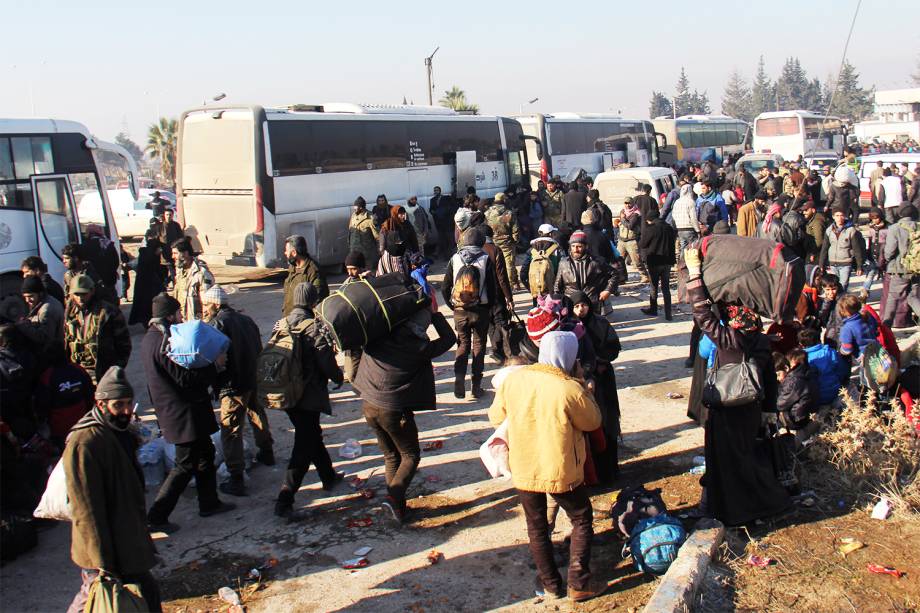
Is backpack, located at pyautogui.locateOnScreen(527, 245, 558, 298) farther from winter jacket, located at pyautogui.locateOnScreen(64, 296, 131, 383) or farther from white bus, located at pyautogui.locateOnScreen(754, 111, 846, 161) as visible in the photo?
white bus, located at pyautogui.locateOnScreen(754, 111, 846, 161)

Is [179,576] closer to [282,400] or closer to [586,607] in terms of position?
[282,400]

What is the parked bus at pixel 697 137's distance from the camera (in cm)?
3622

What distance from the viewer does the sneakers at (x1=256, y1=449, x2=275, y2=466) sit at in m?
7.12

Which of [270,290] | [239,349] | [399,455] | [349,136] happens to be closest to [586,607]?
[399,455]

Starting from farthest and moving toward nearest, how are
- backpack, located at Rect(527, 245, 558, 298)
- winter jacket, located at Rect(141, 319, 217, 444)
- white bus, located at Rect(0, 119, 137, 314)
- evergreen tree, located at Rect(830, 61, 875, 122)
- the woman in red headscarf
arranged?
evergreen tree, located at Rect(830, 61, 875, 122), white bus, located at Rect(0, 119, 137, 314), backpack, located at Rect(527, 245, 558, 298), winter jacket, located at Rect(141, 319, 217, 444), the woman in red headscarf

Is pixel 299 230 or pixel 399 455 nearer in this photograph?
pixel 399 455

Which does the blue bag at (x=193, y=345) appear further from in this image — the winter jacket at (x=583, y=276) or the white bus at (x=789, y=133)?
the white bus at (x=789, y=133)

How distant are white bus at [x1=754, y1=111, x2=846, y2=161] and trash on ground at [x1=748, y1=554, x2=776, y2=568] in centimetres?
3352

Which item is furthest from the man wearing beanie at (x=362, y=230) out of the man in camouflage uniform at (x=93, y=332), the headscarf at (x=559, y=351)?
the headscarf at (x=559, y=351)

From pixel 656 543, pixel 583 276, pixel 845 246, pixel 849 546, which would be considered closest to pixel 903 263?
pixel 845 246

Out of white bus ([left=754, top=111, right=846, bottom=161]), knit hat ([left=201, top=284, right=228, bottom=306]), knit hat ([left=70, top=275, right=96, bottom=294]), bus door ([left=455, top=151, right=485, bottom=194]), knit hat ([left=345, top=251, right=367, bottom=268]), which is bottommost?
knit hat ([left=201, top=284, right=228, bottom=306])

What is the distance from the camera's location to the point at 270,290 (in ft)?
52.5

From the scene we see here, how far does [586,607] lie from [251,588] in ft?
6.92

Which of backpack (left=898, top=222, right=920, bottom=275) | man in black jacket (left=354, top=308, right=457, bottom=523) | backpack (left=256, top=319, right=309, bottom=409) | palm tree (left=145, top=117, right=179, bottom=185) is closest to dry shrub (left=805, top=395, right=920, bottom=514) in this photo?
man in black jacket (left=354, top=308, right=457, bottom=523)
